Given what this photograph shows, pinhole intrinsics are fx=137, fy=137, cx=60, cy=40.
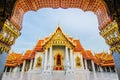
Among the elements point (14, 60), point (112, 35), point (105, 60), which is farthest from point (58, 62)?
point (112, 35)

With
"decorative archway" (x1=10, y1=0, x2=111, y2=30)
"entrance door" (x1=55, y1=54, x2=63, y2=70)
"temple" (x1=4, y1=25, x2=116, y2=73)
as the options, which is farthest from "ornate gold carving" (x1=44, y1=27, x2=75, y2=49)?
"decorative archway" (x1=10, y1=0, x2=111, y2=30)

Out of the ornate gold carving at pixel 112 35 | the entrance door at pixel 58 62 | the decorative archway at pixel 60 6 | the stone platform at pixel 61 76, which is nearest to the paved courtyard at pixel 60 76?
the stone platform at pixel 61 76

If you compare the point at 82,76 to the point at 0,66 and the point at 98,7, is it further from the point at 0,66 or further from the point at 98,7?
the point at 0,66

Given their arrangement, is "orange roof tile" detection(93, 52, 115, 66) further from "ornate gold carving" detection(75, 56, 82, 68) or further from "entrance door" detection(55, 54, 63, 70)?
"entrance door" detection(55, 54, 63, 70)

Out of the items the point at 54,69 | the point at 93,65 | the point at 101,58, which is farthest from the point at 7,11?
the point at 101,58

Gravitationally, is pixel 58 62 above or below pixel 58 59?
below

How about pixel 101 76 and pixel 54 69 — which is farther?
pixel 101 76

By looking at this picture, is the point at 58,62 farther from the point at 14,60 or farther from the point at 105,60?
the point at 105,60

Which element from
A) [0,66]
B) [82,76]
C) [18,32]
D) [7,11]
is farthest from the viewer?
[82,76]

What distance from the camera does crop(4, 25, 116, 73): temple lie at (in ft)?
54.2

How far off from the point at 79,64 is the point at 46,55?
4281 millimetres

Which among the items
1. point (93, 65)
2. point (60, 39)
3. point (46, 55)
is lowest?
point (93, 65)

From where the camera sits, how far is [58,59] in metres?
17.3

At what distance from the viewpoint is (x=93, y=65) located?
17984 mm
